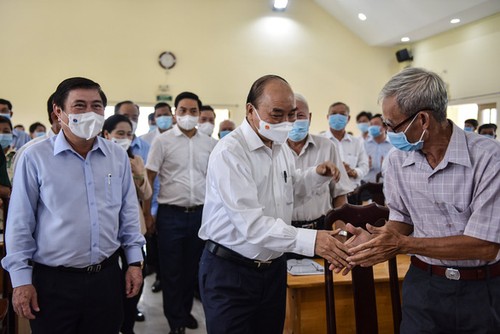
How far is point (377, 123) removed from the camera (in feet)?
21.4

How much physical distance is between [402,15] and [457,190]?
8.25m

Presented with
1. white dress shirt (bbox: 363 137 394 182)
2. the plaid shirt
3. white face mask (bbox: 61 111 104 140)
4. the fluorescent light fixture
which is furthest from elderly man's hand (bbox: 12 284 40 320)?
the fluorescent light fixture

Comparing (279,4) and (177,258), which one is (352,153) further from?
(279,4)

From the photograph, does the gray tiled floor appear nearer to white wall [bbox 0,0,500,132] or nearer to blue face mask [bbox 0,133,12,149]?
blue face mask [bbox 0,133,12,149]

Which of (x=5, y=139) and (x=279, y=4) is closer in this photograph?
(x=5, y=139)

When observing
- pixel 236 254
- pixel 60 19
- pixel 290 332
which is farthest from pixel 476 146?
pixel 60 19

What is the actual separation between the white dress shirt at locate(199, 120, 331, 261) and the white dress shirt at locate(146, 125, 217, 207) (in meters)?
1.43

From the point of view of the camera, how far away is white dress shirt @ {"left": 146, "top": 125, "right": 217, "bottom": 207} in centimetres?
349

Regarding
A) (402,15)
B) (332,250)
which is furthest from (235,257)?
(402,15)

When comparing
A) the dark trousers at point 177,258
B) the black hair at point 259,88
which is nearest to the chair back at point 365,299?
the black hair at point 259,88

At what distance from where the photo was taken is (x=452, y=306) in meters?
1.57

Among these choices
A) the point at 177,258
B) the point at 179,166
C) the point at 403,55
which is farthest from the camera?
the point at 403,55

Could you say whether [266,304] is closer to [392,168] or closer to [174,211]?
[392,168]

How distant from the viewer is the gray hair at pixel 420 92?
1581mm
